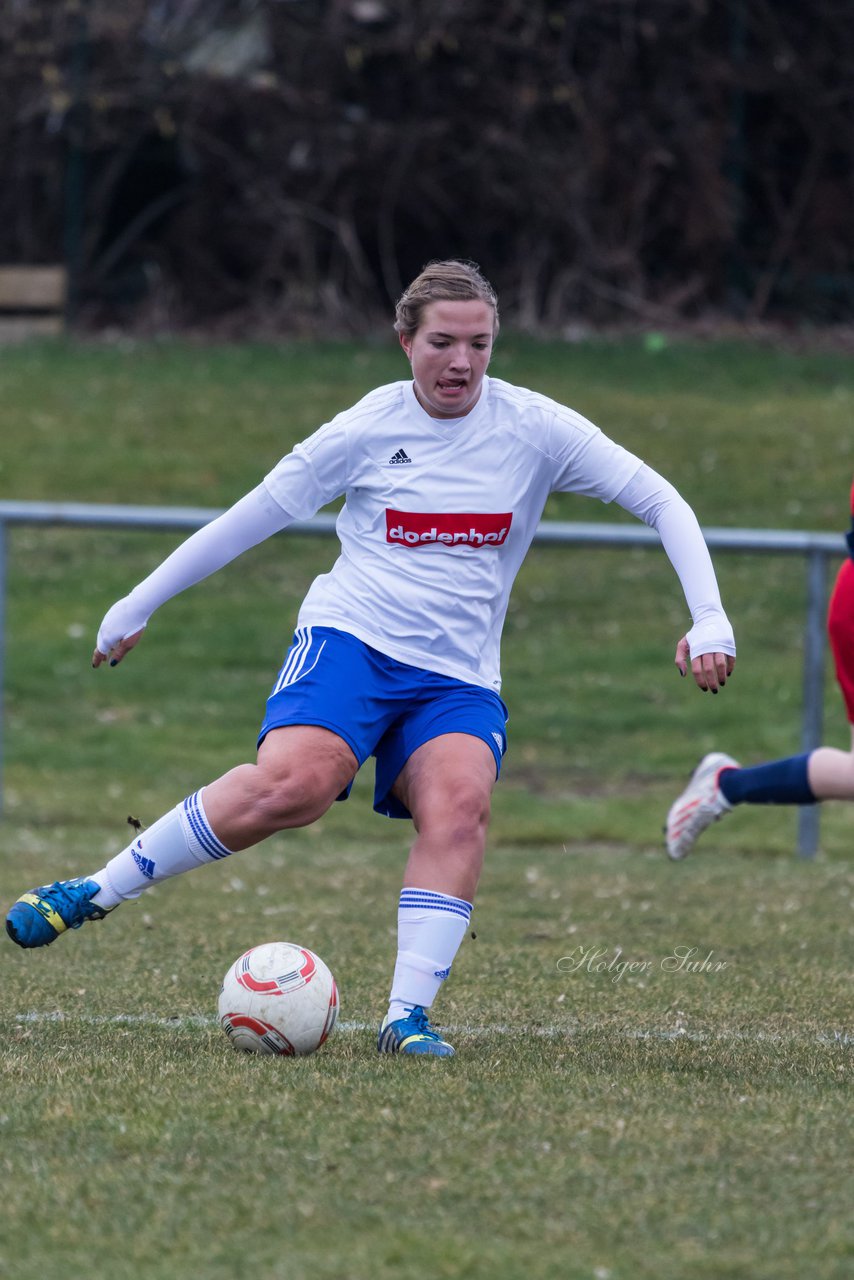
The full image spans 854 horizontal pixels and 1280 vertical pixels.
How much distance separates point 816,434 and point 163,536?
5.29 meters

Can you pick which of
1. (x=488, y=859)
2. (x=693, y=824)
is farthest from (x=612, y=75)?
(x=693, y=824)

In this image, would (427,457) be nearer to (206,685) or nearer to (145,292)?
(206,685)

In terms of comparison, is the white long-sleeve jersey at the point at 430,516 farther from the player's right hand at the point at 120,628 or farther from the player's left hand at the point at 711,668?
the player's left hand at the point at 711,668

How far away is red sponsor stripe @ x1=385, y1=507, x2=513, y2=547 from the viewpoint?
4.79 metres

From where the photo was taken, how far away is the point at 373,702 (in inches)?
186

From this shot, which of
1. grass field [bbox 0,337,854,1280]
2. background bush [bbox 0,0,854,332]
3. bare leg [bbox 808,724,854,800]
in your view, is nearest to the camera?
grass field [bbox 0,337,854,1280]

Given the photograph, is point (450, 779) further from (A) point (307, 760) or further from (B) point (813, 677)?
(B) point (813, 677)

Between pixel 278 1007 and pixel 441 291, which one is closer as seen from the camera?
pixel 278 1007

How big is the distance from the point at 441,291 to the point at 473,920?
9.73 feet

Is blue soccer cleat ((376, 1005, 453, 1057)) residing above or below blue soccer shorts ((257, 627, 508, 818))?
below

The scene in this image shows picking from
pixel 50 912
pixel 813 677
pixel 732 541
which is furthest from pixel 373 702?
pixel 813 677

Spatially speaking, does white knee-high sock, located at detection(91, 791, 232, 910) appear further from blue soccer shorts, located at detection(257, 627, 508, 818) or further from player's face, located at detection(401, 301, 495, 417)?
player's face, located at detection(401, 301, 495, 417)

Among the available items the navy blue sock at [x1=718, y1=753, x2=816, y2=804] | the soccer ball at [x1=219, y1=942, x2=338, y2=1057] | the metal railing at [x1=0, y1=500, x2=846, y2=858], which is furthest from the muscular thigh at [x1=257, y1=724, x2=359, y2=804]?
the metal railing at [x1=0, y1=500, x2=846, y2=858]

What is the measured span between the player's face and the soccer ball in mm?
1446
